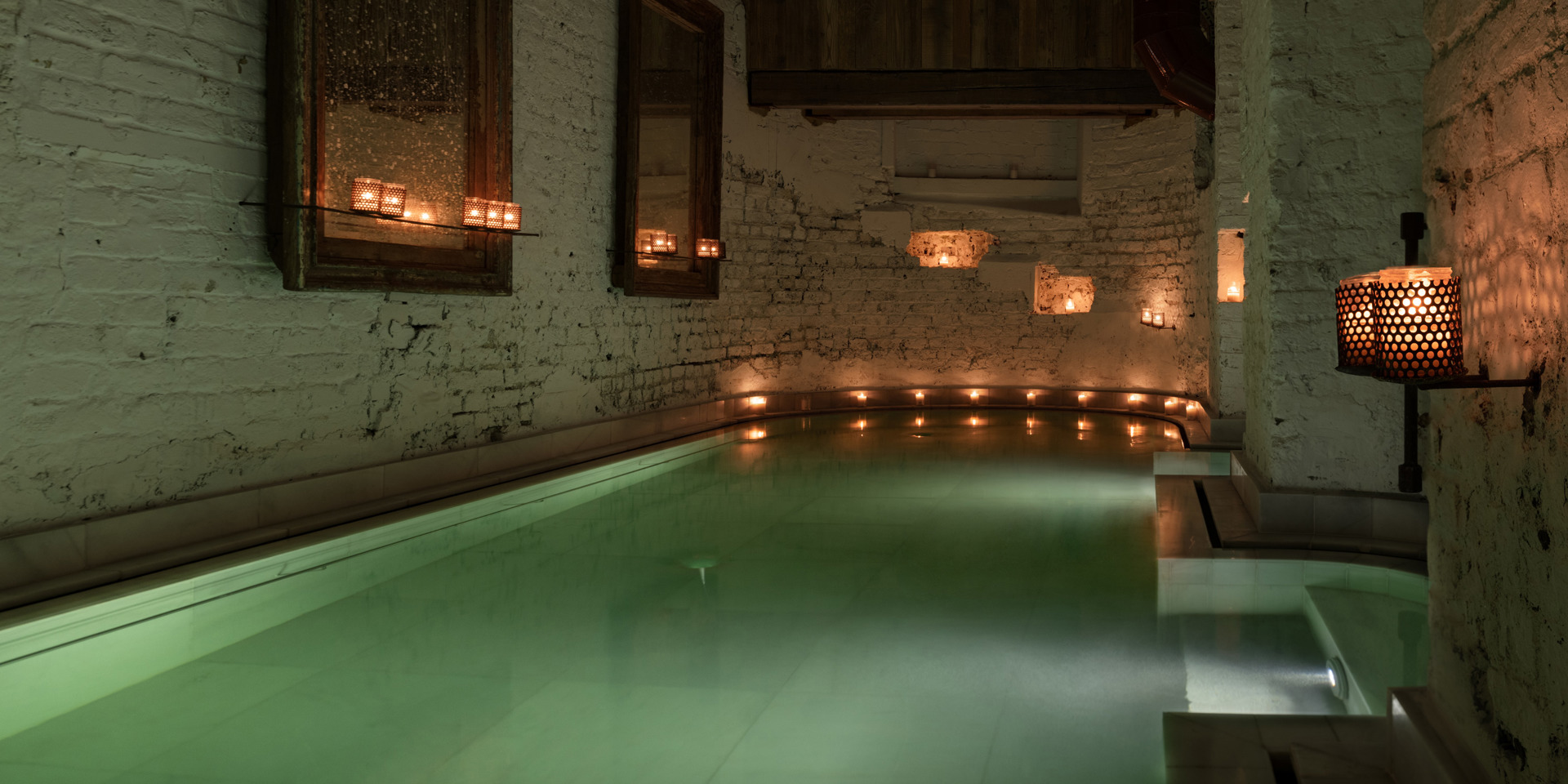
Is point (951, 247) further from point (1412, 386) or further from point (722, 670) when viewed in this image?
point (1412, 386)

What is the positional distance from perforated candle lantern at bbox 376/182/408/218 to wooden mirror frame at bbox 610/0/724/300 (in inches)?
102

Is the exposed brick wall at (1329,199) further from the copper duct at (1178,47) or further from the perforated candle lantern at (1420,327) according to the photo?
the copper duct at (1178,47)

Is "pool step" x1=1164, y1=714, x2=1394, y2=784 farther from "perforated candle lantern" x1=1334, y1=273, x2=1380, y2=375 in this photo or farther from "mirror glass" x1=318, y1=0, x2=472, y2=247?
"mirror glass" x1=318, y1=0, x2=472, y2=247

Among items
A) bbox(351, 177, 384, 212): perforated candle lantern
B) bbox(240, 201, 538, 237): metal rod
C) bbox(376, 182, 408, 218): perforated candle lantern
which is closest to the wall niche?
bbox(240, 201, 538, 237): metal rod

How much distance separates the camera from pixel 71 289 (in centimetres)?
347

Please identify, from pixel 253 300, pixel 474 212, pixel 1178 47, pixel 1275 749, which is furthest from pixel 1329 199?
pixel 253 300

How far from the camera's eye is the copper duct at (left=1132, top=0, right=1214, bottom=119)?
6.83 meters

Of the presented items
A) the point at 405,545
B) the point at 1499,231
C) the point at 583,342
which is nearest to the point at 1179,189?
the point at 583,342

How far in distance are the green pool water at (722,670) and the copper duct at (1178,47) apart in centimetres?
362

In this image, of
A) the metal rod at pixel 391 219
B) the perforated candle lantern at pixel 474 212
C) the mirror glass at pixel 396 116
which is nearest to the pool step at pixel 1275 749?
the metal rod at pixel 391 219

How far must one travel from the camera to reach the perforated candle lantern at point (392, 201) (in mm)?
4648

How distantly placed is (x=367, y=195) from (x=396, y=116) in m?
0.59

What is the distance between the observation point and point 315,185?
4.27 metres

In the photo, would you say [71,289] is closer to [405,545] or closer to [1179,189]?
[405,545]
